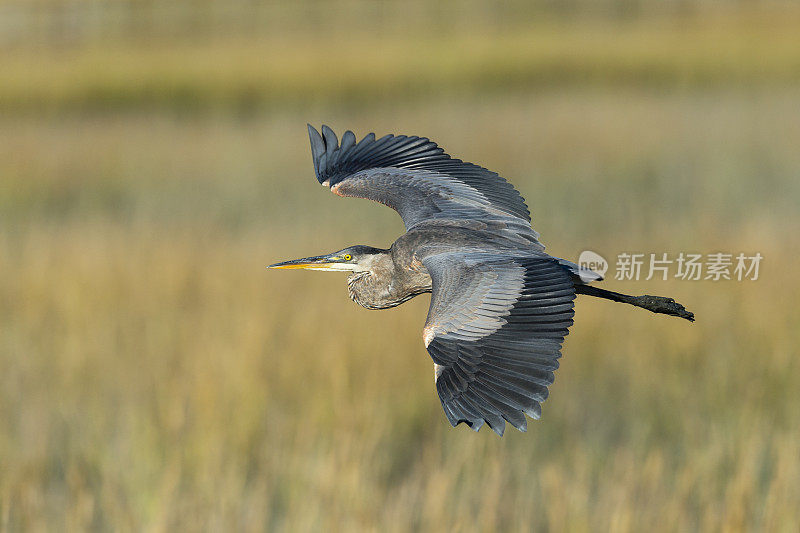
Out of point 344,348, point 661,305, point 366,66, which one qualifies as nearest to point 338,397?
point 344,348

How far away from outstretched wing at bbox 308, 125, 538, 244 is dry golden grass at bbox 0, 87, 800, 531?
1585 mm

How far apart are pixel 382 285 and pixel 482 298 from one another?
0.27 metres

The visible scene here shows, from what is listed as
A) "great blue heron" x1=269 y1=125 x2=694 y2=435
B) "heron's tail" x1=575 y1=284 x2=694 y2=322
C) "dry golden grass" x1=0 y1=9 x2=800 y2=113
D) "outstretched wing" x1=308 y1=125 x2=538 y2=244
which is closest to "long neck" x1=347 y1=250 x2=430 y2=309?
"great blue heron" x1=269 y1=125 x2=694 y2=435

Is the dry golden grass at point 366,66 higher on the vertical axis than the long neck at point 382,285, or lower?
higher

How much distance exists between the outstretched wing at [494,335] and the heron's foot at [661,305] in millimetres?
242

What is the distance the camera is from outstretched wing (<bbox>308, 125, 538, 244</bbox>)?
2.88m

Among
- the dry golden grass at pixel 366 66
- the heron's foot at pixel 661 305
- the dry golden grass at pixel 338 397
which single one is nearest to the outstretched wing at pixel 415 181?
the heron's foot at pixel 661 305

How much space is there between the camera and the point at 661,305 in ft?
8.08

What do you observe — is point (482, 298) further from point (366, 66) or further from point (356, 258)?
point (366, 66)

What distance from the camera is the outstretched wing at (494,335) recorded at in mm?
2109

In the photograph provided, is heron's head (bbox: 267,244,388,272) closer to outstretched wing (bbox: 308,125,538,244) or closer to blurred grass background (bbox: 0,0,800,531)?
outstretched wing (bbox: 308,125,538,244)

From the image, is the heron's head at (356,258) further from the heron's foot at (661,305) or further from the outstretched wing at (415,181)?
the heron's foot at (661,305)

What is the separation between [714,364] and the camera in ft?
17.6

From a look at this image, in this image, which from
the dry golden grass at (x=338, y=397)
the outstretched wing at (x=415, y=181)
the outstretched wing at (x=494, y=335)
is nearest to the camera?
the outstretched wing at (x=494, y=335)
